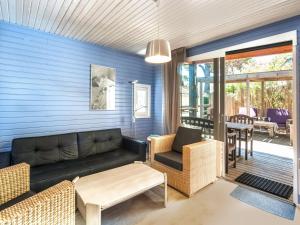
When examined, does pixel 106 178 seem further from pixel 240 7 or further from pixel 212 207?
pixel 240 7

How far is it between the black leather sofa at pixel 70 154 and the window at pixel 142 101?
2.93 ft

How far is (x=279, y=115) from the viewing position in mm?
6438

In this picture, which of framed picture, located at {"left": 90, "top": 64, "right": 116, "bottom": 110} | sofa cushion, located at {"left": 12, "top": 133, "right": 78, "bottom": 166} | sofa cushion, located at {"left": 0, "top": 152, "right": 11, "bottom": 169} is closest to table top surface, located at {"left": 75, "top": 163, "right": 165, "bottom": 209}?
sofa cushion, located at {"left": 12, "top": 133, "right": 78, "bottom": 166}

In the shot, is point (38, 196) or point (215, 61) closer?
point (38, 196)

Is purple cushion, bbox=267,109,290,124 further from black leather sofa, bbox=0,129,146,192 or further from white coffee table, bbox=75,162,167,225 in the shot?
white coffee table, bbox=75,162,167,225

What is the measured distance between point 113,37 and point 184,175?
8.39 ft

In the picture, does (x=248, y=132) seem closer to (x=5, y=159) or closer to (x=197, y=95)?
(x=197, y=95)

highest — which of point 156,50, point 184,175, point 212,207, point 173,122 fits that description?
point 156,50

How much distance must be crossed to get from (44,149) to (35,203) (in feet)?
5.21

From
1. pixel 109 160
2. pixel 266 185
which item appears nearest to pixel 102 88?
pixel 109 160

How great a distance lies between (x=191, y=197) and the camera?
237cm

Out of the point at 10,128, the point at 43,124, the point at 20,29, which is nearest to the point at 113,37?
the point at 20,29

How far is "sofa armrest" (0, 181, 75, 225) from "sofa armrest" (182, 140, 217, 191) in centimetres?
149

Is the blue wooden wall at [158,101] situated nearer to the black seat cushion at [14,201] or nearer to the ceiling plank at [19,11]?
the ceiling plank at [19,11]
